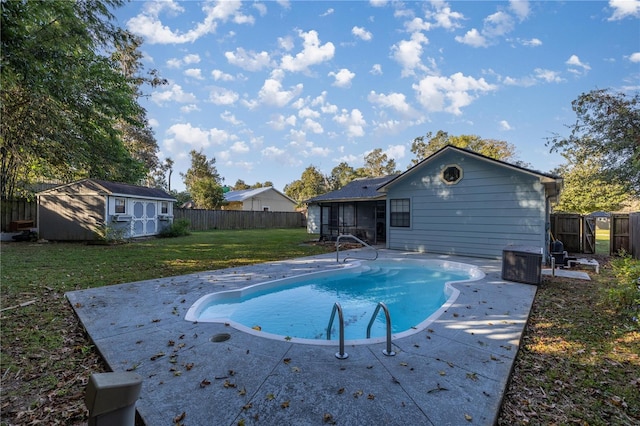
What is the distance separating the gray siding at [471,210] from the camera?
29.3 feet

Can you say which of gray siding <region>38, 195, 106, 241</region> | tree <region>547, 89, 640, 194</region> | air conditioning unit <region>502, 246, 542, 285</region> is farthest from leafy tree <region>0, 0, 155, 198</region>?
tree <region>547, 89, 640, 194</region>

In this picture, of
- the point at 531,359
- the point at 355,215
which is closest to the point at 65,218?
the point at 355,215

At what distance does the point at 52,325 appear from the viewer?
3977 mm

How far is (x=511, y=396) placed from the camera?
97.8 inches

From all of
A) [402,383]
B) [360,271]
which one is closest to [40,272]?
[360,271]

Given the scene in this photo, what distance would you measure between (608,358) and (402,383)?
2.52 meters

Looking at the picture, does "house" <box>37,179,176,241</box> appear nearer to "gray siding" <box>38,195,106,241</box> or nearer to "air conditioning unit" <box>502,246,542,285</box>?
"gray siding" <box>38,195,106,241</box>

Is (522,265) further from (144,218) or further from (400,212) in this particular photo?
(144,218)

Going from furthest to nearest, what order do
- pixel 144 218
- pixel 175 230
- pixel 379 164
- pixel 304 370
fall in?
1. pixel 379 164
2. pixel 175 230
3. pixel 144 218
4. pixel 304 370

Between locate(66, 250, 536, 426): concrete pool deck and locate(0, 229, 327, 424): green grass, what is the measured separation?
272 millimetres

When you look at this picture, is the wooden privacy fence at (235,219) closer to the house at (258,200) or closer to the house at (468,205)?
the house at (258,200)

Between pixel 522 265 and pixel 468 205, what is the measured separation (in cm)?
407

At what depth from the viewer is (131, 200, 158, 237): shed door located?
604 inches

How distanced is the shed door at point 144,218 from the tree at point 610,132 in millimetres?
20708
